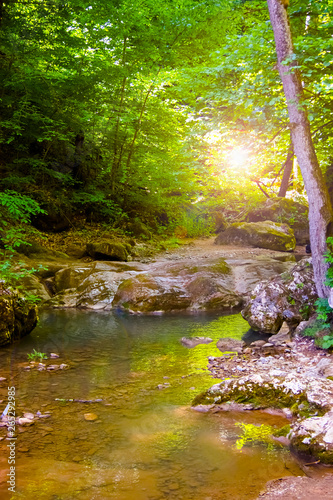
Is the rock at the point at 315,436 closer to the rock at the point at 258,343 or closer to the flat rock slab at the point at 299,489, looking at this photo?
the flat rock slab at the point at 299,489

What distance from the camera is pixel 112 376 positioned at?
4785 mm

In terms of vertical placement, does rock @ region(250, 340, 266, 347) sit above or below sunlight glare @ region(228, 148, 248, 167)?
below

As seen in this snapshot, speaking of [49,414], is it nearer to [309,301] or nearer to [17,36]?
[309,301]

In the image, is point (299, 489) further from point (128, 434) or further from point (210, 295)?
point (210, 295)

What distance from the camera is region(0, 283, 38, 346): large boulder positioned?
5902mm

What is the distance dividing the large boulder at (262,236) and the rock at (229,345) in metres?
9.36

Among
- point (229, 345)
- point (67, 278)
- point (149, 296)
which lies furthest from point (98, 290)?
point (229, 345)

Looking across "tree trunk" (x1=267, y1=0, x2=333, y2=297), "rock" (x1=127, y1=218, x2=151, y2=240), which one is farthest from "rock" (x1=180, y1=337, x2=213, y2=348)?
"rock" (x1=127, y1=218, x2=151, y2=240)

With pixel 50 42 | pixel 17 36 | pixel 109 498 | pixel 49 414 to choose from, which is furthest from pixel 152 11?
pixel 109 498

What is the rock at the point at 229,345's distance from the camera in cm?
593

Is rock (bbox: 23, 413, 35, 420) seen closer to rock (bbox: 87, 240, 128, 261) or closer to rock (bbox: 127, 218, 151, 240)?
rock (bbox: 87, 240, 128, 261)

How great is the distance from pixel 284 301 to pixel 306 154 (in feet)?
8.79

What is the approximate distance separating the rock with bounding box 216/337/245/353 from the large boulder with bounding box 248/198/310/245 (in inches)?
453

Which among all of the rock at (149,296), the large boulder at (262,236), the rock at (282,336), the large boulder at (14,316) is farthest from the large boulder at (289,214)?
the large boulder at (14,316)
